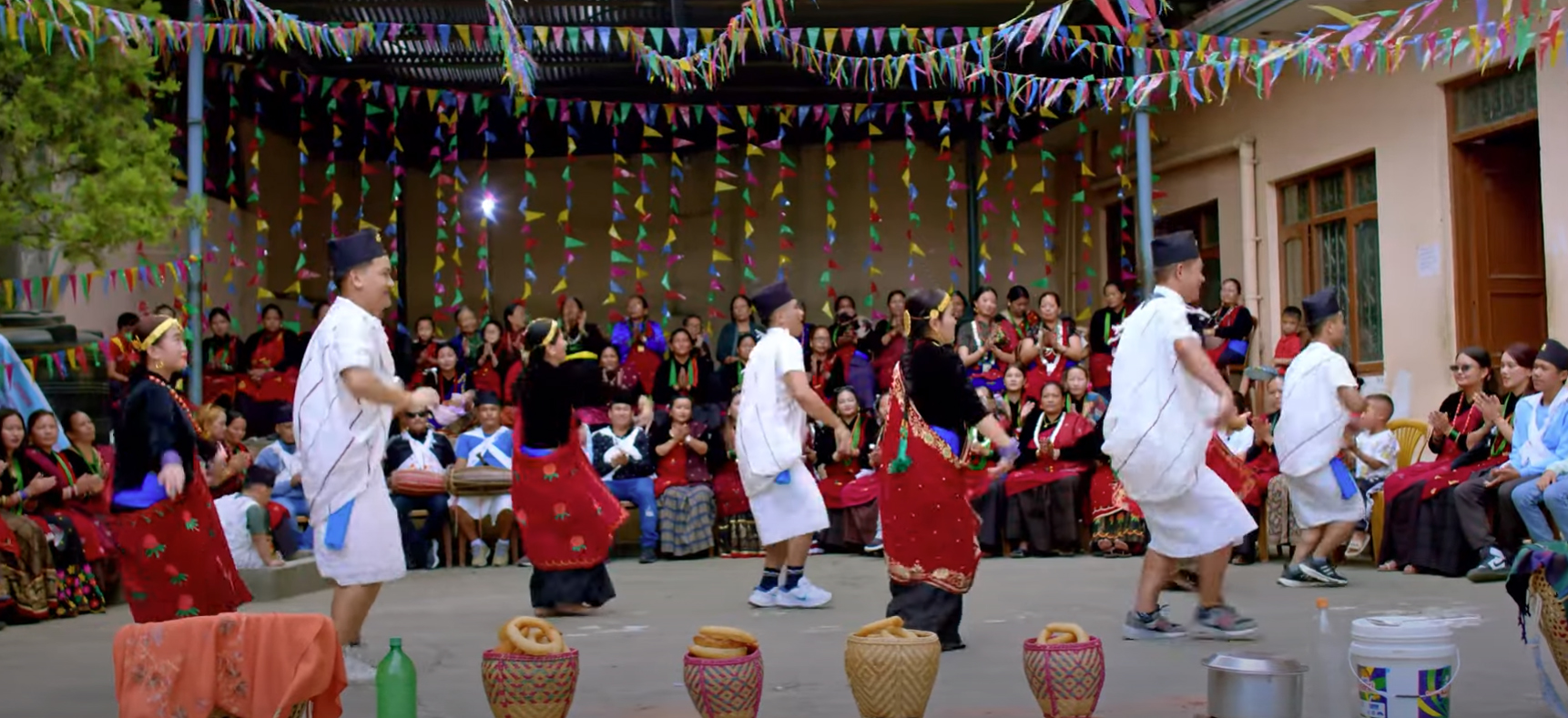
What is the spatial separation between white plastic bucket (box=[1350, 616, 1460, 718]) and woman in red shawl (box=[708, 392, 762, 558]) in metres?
7.83

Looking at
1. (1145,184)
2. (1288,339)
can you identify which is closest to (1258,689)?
(1145,184)

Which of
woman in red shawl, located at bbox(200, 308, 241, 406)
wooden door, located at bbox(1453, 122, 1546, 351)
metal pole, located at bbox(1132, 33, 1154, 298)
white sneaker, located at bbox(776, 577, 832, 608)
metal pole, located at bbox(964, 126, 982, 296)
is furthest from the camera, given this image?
metal pole, located at bbox(964, 126, 982, 296)

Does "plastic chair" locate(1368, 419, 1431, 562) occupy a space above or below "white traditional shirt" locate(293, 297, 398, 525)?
below

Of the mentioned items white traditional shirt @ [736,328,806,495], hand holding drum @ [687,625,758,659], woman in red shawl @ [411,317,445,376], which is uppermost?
woman in red shawl @ [411,317,445,376]

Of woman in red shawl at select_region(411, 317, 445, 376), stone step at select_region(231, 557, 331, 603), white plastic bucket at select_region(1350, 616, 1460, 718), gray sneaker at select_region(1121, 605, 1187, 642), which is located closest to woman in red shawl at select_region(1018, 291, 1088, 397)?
woman in red shawl at select_region(411, 317, 445, 376)

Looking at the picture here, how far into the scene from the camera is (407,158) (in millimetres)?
17344

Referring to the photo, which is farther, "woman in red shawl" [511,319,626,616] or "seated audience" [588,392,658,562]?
"seated audience" [588,392,658,562]

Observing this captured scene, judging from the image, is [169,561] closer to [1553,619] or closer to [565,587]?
[565,587]

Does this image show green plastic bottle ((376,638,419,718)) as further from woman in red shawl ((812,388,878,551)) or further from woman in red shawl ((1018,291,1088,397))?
woman in red shawl ((1018,291,1088,397))

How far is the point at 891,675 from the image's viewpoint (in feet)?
13.9

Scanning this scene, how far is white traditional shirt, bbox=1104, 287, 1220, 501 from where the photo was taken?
624cm

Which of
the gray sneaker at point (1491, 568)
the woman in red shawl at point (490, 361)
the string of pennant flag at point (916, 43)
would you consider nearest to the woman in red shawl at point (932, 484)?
the string of pennant flag at point (916, 43)

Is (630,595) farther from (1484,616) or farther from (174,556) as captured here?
(1484,616)

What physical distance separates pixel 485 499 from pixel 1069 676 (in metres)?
7.81
